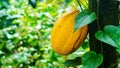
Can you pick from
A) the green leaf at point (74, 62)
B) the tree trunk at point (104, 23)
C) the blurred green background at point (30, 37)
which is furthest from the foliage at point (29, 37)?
the tree trunk at point (104, 23)

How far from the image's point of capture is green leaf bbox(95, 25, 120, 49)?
2.91 ft

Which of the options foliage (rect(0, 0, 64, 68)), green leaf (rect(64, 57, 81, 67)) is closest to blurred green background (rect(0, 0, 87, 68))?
foliage (rect(0, 0, 64, 68))

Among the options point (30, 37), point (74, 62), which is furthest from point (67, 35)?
point (30, 37)

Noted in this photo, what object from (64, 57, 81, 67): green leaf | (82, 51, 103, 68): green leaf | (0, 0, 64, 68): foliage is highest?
(82, 51, 103, 68): green leaf

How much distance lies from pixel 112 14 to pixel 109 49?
109 mm

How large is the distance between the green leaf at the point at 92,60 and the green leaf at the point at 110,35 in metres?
0.07

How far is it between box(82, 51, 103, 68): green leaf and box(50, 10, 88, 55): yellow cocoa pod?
3.2 inches

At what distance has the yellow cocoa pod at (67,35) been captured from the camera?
1031mm

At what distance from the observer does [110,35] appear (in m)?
0.91

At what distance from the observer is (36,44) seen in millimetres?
2688

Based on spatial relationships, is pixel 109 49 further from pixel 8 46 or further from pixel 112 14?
pixel 8 46

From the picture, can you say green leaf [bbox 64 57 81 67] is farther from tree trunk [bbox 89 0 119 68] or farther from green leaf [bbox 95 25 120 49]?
green leaf [bbox 95 25 120 49]

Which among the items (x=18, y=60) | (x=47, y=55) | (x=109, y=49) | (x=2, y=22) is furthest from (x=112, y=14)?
(x=2, y=22)

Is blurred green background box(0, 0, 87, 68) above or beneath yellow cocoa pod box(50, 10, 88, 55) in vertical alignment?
beneath
